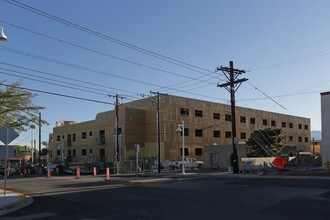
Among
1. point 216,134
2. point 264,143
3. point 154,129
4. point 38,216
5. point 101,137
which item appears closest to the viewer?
point 38,216

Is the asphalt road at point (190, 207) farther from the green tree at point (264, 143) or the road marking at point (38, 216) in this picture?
the green tree at point (264, 143)

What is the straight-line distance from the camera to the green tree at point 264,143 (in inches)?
2189

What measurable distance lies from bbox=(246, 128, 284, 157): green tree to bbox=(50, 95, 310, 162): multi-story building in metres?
11.2

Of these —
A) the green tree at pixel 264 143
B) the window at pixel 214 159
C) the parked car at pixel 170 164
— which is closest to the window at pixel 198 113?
the green tree at pixel 264 143

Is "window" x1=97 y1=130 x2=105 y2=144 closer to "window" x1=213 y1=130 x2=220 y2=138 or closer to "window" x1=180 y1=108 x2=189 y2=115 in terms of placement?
"window" x1=180 y1=108 x2=189 y2=115

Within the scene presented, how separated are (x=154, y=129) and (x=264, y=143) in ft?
55.4

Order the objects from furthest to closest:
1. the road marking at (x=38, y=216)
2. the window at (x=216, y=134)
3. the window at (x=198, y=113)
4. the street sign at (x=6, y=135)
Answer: the window at (x=216, y=134) → the window at (x=198, y=113) → the street sign at (x=6, y=135) → the road marking at (x=38, y=216)

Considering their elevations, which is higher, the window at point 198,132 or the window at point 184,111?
the window at point 184,111

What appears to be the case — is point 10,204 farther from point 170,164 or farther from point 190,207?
point 170,164

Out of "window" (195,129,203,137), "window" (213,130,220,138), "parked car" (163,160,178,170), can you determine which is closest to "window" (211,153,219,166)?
"parked car" (163,160,178,170)

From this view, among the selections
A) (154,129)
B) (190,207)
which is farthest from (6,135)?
(154,129)

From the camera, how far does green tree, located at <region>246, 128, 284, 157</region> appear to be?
55.6m

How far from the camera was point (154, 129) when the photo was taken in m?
63.2

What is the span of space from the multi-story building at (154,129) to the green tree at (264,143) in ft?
36.7
